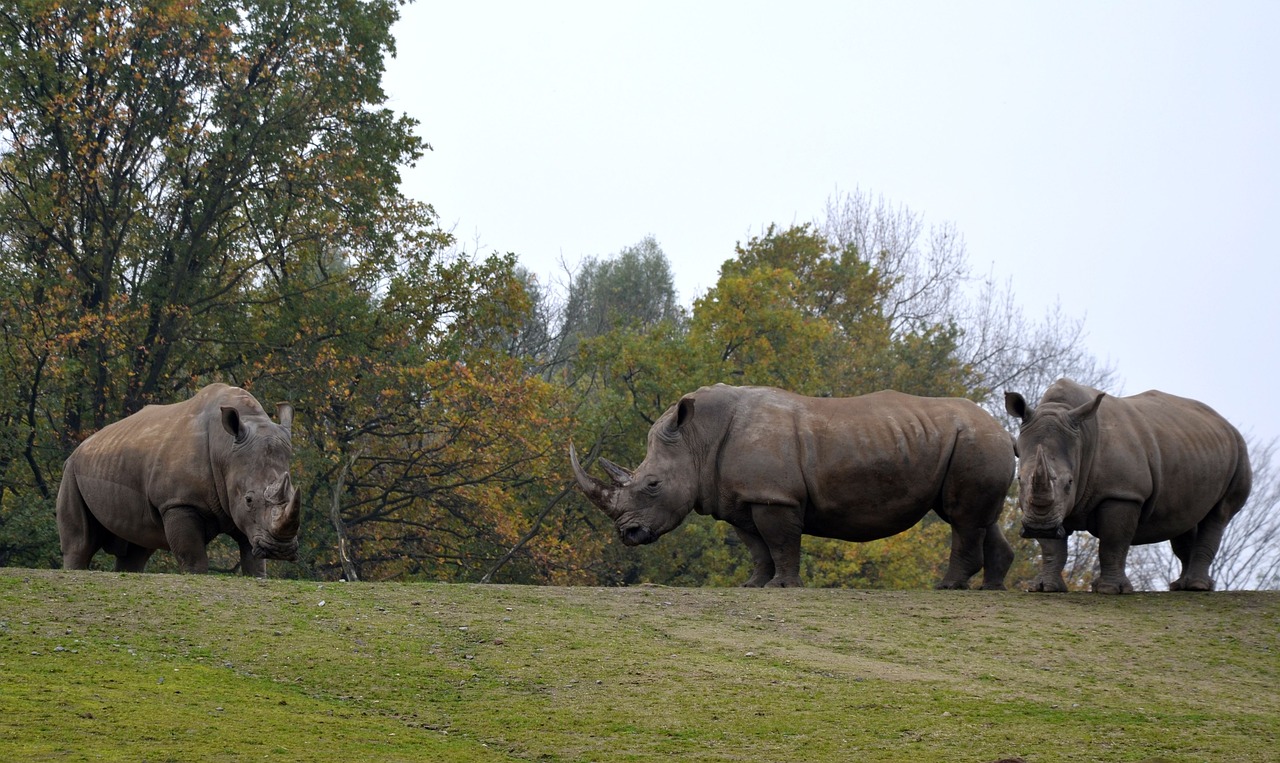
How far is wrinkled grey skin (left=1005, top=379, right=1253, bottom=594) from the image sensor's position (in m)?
14.8

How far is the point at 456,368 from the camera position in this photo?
28.0 meters

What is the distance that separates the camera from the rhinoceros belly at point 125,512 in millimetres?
A: 16078

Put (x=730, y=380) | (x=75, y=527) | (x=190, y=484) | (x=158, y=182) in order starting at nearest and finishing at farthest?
(x=190, y=484)
(x=75, y=527)
(x=158, y=182)
(x=730, y=380)

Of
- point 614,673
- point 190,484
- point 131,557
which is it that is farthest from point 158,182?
point 614,673

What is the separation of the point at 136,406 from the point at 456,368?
539cm

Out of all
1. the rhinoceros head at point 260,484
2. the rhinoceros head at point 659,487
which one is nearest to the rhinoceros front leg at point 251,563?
the rhinoceros head at point 260,484

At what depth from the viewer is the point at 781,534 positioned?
16.1 meters

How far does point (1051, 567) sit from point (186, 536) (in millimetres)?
8463

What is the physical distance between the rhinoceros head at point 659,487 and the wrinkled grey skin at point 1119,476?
330cm

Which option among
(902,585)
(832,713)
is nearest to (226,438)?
(832,713)

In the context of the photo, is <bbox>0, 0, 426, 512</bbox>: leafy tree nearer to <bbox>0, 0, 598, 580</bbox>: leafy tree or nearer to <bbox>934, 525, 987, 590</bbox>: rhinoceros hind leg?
<bbox>0, 0, 598, 580</bbox>: leafy tree

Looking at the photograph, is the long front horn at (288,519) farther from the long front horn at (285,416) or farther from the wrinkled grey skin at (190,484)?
the long front horn at (285,416)

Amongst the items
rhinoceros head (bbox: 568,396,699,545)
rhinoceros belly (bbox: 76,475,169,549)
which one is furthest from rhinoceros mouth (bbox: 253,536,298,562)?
rhinoceros head (bbox: 568,396,699,545)

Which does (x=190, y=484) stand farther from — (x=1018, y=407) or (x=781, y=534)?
(x=1018, y=407)
